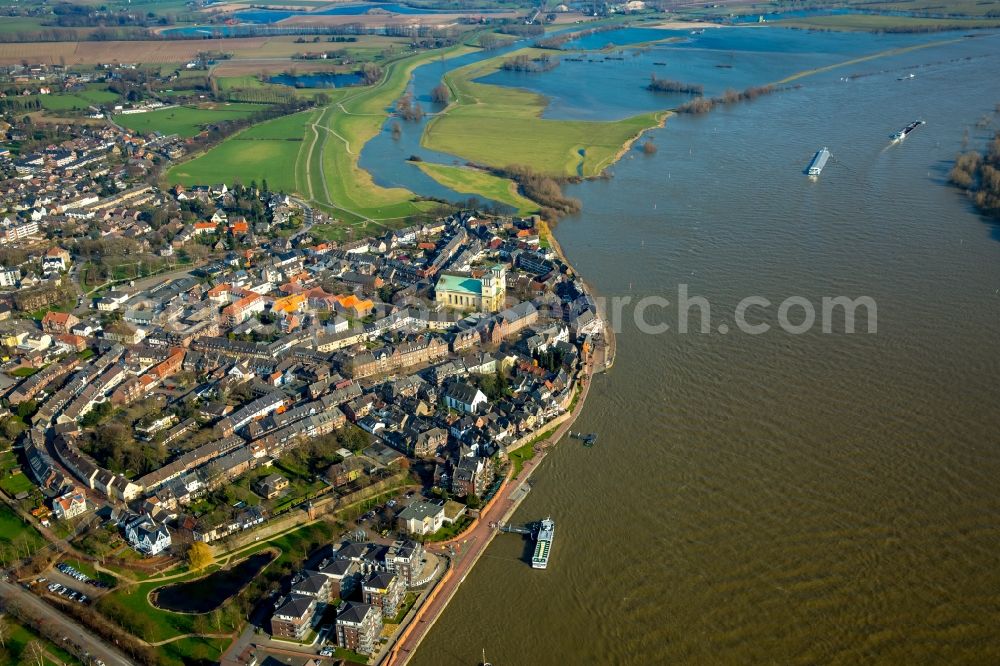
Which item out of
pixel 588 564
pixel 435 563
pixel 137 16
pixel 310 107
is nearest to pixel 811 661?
pixel 588 564

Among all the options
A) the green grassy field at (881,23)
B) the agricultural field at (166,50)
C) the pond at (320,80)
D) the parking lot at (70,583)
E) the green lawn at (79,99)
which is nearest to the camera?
the parking lot at (70,583)

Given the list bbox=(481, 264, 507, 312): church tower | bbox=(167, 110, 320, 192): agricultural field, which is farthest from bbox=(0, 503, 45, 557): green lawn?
bbox=(167, 110, 320, 192): agricultural field

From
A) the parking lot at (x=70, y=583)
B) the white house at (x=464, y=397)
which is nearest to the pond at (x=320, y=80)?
the white house at (x=464, y=397)

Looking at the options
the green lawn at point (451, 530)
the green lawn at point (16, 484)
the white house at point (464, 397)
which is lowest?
the green lawn at point (16, 484)

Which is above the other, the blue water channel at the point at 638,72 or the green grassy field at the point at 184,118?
the blue water channel at the point at 638,72

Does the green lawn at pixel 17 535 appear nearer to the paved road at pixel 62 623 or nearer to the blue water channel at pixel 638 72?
the paved road at pixel 62 623

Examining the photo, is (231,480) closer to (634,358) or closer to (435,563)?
(435,563)

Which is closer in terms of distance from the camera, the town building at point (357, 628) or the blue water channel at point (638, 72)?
the town building at point (357, 628)
